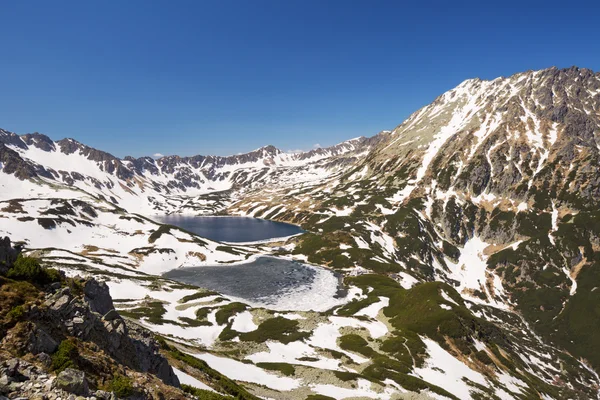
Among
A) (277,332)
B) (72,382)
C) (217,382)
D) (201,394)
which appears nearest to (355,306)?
(277,332)

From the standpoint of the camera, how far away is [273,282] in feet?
476

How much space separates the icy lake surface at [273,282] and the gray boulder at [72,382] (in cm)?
10509

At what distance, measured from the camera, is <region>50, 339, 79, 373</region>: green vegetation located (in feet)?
52.8

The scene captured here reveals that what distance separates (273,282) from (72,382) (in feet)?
443

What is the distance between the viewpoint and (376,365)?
61156 mm

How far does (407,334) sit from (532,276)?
511ft

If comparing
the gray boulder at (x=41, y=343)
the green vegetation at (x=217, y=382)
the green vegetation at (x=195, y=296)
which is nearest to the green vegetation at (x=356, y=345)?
the green vegetation at (x=217, y=382)

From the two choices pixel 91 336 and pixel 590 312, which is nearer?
pixel 91 336

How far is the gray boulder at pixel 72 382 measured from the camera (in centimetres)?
1332

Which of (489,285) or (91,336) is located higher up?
(91,336)

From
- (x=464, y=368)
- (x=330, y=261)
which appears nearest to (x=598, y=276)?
(x=330, y=261)

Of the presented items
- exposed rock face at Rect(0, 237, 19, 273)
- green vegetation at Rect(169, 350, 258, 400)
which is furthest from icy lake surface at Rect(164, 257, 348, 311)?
exposed rock face at Rect(0, 237, 19, 273)

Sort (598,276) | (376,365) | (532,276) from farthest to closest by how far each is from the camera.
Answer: (532,276)
(598,276)
(376,365)

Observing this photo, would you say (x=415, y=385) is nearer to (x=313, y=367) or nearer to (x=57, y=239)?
(x=313, y=367)
